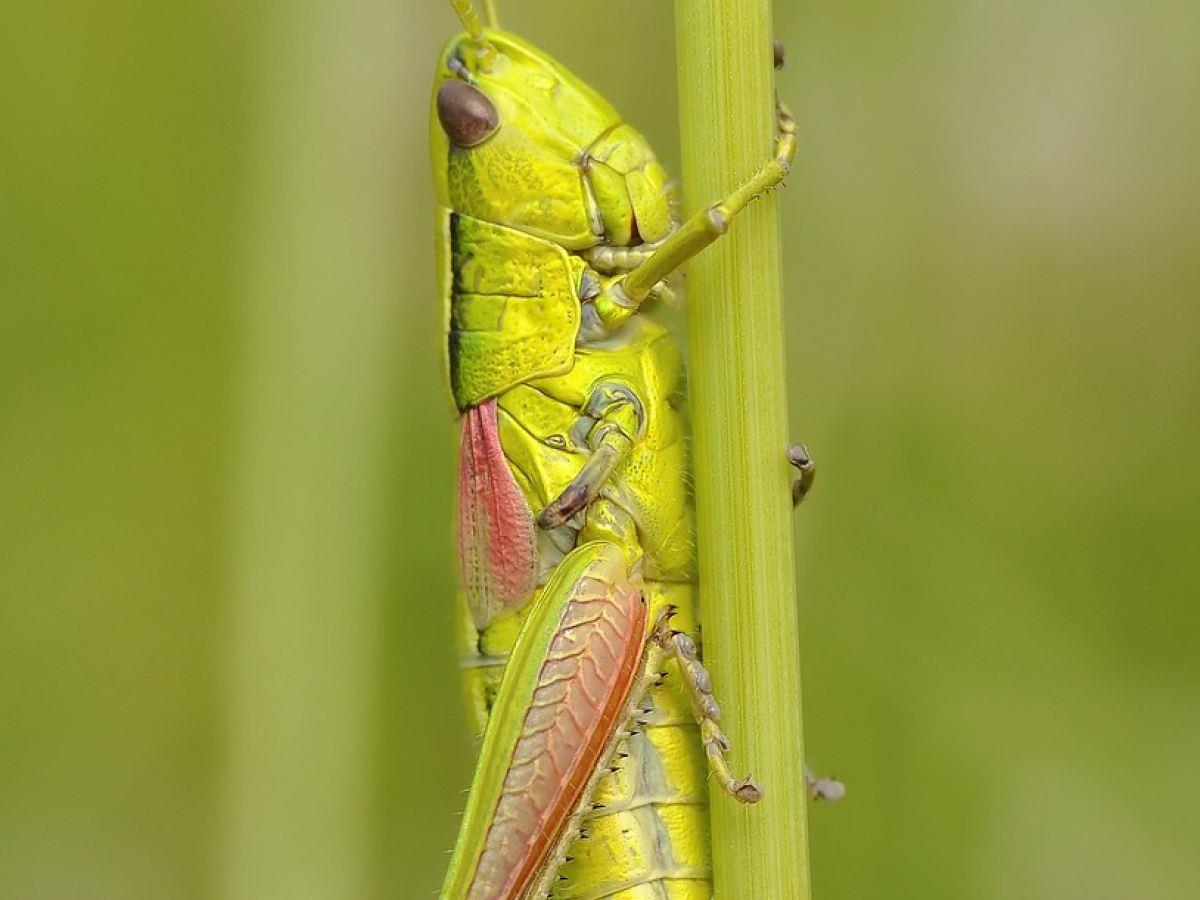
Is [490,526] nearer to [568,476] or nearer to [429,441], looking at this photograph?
[568,476]

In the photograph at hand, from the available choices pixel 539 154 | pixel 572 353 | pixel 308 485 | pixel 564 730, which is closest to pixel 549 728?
pixel 564 730

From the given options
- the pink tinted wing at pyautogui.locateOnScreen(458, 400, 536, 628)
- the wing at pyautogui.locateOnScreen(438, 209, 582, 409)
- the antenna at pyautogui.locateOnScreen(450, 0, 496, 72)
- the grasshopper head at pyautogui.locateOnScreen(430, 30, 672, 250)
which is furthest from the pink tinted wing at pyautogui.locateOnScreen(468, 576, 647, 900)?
the antenna at pyautogui.locateOnScreen(450, 0, 496, 72)

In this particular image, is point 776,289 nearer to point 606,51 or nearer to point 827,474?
point 827,474

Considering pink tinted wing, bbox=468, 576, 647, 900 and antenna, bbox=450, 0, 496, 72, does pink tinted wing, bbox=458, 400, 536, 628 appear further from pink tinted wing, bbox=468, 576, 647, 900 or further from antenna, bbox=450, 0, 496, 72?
antenna, bbox=450, 0, 496, 72

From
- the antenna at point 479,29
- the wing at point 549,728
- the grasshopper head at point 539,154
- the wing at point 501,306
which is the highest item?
the antenna at point 479,29

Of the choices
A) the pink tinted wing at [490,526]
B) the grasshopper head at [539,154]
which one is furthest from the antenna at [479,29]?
the pink tinted wing at [490,526]

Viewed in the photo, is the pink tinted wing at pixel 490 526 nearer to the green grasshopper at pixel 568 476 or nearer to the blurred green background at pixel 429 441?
the green grasshopper at pixel 568 476
